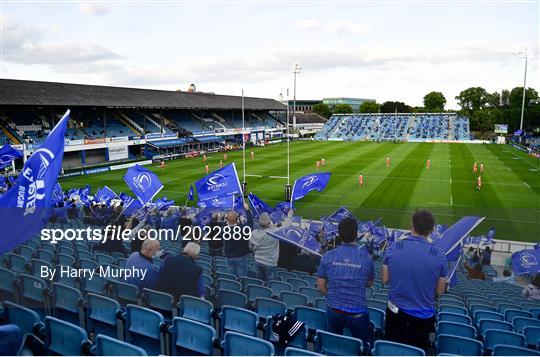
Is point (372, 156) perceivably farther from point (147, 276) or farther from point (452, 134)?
point (147, 276)

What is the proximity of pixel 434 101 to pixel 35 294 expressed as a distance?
430ft

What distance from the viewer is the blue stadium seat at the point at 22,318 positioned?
4.69m

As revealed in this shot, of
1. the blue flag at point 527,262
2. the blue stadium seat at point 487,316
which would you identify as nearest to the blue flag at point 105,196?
the blue flag at point 527,262

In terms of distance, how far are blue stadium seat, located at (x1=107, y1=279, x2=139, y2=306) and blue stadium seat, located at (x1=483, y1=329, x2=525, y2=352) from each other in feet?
15.4

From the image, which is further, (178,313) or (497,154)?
(497,154)

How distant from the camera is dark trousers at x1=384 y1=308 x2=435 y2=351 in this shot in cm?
475

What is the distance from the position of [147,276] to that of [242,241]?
2.95 meters

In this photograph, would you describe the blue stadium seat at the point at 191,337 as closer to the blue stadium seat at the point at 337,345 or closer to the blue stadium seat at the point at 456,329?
the blue stadium seat at the point at 337,345

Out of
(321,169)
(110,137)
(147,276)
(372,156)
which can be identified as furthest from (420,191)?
(110,137)

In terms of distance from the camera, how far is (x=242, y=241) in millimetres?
9000

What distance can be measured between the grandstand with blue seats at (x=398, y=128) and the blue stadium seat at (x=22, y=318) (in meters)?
77.0

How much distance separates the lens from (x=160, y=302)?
6.04 metres

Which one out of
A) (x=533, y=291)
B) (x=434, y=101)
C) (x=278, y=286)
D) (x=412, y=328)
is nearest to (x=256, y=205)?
(x=278, y=286)

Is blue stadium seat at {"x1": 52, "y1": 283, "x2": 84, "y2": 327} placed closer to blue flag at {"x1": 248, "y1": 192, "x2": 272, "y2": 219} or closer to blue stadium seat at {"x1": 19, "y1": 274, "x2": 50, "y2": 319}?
blue stadium seat at {"x1": 19, "y1": 274, "x2": 50, "y2": 319}
